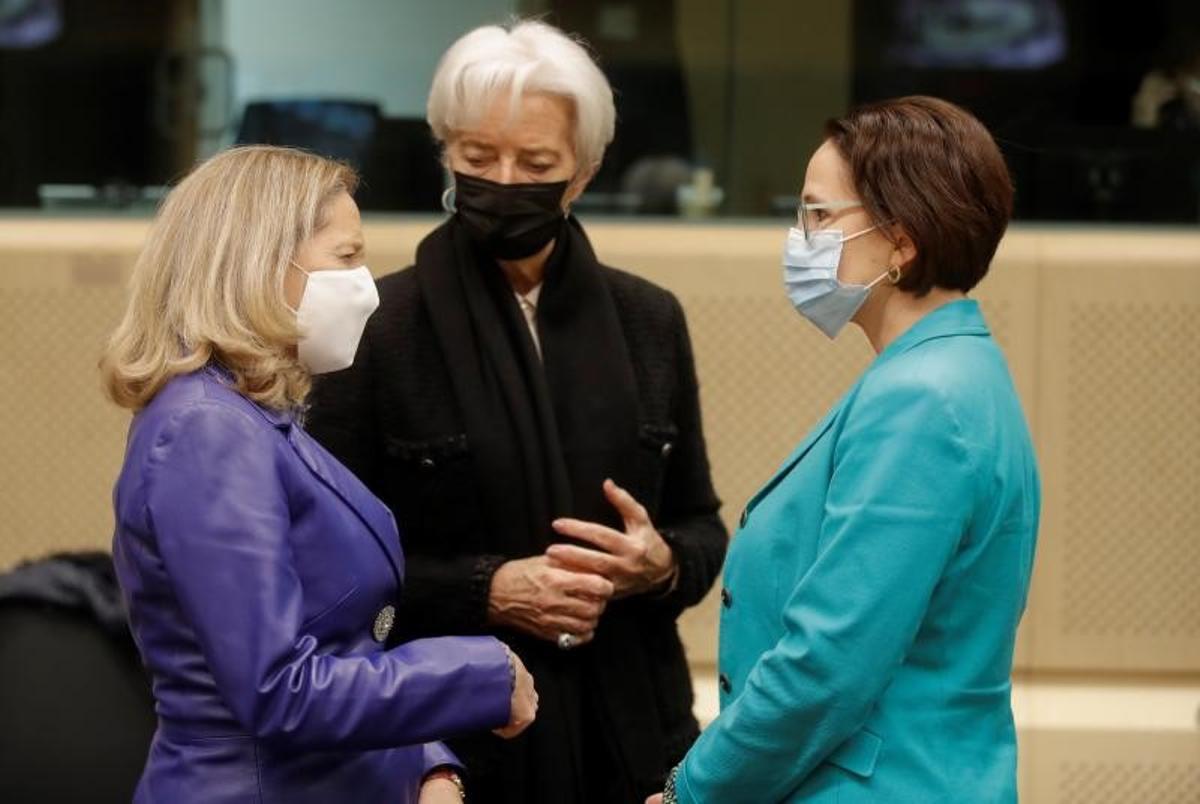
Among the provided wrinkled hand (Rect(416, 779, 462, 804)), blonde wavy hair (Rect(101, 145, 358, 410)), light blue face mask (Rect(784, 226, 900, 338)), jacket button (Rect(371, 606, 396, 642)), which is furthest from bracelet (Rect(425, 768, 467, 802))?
light blue face mask (Rect(784, 226, 900, 338))

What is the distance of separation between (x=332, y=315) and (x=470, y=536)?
2.06ft

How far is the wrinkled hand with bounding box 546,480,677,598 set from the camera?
2.52m

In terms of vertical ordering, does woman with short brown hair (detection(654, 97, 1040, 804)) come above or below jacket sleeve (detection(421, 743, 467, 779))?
above

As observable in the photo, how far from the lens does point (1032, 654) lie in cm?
421

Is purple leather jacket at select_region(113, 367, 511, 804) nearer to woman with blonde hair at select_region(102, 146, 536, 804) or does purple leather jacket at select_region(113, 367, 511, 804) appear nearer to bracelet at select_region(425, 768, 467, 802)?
woman with blonde hair at select_region(102, 146, 536, 804)

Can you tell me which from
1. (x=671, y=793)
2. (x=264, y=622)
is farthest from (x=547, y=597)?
(x=264, y=622)

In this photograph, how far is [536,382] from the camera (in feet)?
8.55

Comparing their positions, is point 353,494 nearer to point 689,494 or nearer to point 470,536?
point 470,536

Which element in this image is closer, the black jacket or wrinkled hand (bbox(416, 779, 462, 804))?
wrinkled hand (bbox(416, 779, 462, 804))

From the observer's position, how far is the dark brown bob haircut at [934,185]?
2037 mm

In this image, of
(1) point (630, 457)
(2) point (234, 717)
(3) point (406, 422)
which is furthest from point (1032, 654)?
(2) point (234, 717)

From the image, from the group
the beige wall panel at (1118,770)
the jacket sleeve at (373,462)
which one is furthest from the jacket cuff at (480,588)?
the beige wall panel at (1118,770)

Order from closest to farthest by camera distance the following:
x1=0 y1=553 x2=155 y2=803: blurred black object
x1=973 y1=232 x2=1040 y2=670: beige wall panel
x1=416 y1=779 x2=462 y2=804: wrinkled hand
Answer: x1=416 y1=779 x2=462 y2=804: wrinkled hand
x1=0 y1=553 x2=155 y2=803: blurred black object
x1=973 y1=232 x2=1040 y2=670: beige wall panel

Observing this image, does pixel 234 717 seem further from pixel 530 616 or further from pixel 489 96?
pixel 489 96
